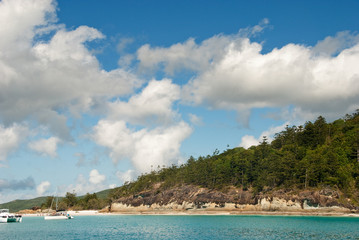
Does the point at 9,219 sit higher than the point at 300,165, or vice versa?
the point at 300,165

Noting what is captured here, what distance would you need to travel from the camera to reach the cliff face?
127 m

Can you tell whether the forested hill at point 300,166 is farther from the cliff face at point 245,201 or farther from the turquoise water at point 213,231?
the turquoise water at point 213,231

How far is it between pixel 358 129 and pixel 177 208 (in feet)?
345

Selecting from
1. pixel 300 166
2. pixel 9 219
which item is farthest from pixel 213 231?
pixel 9 219

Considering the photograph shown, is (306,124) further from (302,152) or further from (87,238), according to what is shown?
(87,238)

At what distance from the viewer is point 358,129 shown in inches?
5655

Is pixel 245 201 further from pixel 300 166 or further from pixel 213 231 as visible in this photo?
pixel 213 231

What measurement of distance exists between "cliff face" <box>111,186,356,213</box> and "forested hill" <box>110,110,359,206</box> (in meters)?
4.00

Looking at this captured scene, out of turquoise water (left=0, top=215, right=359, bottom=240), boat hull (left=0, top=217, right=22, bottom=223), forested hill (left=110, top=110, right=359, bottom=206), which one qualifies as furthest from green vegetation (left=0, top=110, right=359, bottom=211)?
boat hull (left=0, top=217, right=22, bottom=223)

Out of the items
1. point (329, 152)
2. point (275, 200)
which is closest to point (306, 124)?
point (329, 152)

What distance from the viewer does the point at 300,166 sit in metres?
142

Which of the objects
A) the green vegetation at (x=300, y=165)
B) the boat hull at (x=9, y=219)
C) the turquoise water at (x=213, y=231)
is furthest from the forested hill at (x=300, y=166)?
the boat hull at (x=9, y=219)

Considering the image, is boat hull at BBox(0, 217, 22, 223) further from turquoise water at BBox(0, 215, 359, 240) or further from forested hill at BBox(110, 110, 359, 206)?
forested hill at BBox(110, 110, 359, 206)

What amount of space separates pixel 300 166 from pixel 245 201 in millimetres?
33268
